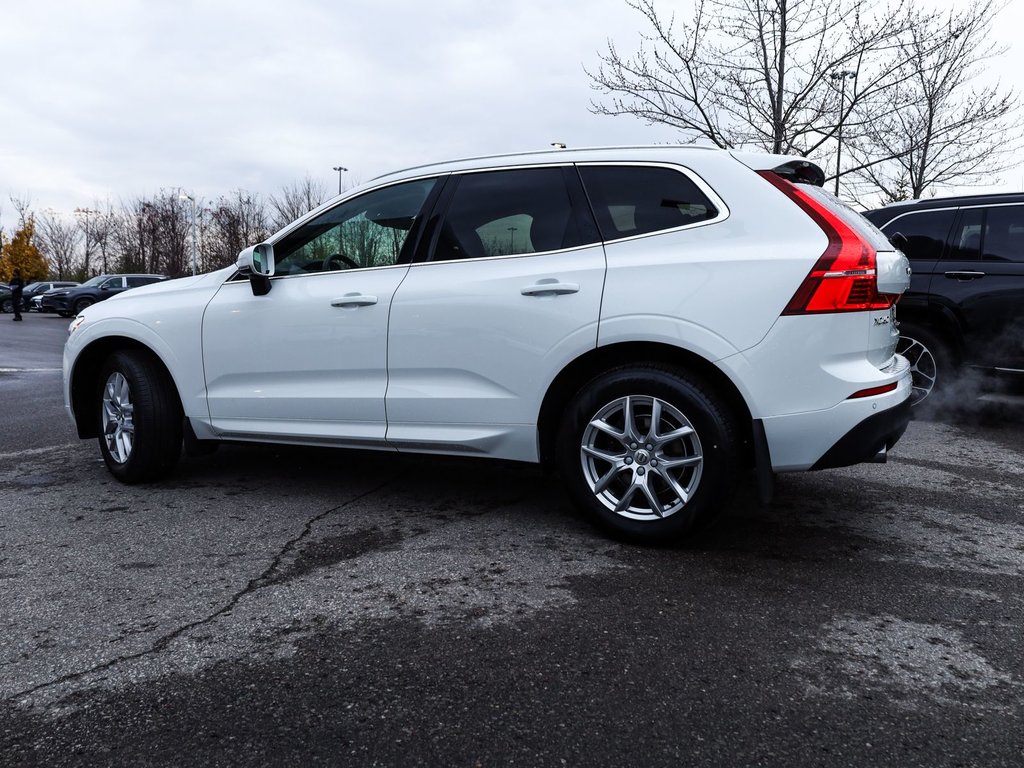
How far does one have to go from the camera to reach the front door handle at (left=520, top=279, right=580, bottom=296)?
145 inches

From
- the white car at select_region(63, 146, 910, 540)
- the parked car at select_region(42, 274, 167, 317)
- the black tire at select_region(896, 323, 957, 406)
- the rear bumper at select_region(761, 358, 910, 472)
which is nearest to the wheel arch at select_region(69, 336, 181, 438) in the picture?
the white car at select_region(63, 146, 910, 540)

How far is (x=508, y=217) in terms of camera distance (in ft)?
13.3

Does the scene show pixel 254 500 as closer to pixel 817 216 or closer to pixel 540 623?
pixel 540 623

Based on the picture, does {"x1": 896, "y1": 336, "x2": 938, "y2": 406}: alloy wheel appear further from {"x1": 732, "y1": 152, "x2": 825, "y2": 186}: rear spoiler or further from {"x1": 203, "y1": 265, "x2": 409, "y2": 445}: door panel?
{"x1": 203, "y1": 265, "x2": 409, "y2": 445}: door panel

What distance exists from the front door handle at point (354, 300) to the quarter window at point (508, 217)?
391 millimetres

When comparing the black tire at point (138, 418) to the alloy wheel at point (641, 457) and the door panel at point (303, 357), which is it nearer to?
the door panel at point (303, 357)

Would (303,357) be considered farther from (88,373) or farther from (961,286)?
(961,286)

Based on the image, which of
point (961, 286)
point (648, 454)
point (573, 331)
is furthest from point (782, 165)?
point (961, 286)

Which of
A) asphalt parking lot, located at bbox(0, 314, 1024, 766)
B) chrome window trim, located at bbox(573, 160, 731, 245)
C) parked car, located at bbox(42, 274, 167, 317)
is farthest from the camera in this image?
parked car, located at bbox(42, 274, 167, 317)

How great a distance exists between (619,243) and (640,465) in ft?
3.23

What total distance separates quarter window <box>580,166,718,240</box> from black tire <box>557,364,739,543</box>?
64cm

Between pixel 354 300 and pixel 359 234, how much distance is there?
0.44m

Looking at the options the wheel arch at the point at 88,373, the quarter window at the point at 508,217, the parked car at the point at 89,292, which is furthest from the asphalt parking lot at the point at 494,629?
the parked car at the point at 89,292

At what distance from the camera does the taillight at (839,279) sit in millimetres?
3299
